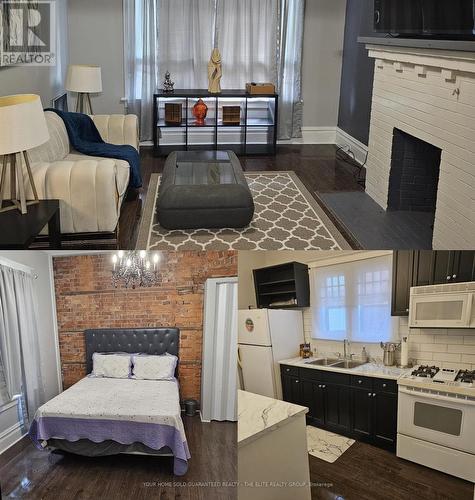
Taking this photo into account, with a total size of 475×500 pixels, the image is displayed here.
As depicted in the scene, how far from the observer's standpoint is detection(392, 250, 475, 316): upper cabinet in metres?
1.37

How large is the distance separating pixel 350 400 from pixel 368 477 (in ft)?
0.67

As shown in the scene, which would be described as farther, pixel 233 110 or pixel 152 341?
pixel 233 110

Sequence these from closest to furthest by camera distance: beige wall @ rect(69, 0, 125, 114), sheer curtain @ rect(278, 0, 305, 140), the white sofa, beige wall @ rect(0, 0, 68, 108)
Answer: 1. the white sofa
2. beige wall @ rect(0, 0, 68, 108)
3. beige wall @ rect(69, 0, 125, 114)
4. sheer curtain @ rect(278, 0, 305, 140)

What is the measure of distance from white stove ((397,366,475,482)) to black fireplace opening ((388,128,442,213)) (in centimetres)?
352

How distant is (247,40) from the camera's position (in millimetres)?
7355

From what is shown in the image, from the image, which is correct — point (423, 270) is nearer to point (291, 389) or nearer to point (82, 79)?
point (291, 389)

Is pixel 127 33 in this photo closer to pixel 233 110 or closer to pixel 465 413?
pixel 233 110

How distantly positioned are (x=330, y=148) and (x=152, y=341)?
6404 millimetres

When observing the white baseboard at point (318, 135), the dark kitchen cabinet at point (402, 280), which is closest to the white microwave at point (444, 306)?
the dark kitchen cabinet at point (402, 280)

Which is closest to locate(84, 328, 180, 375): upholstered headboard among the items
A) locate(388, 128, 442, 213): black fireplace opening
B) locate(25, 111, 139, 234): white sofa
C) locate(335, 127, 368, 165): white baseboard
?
locate(25, 111, 139, 234): white sofa

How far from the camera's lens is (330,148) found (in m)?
7.47

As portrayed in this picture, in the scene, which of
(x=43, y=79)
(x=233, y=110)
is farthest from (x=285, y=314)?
(x=233, y=110)

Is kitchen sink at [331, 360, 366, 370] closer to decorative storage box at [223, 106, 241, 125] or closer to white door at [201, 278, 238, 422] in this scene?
white door at [201, 278, 238, 422]

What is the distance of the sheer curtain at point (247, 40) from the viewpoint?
7184 millimetres
